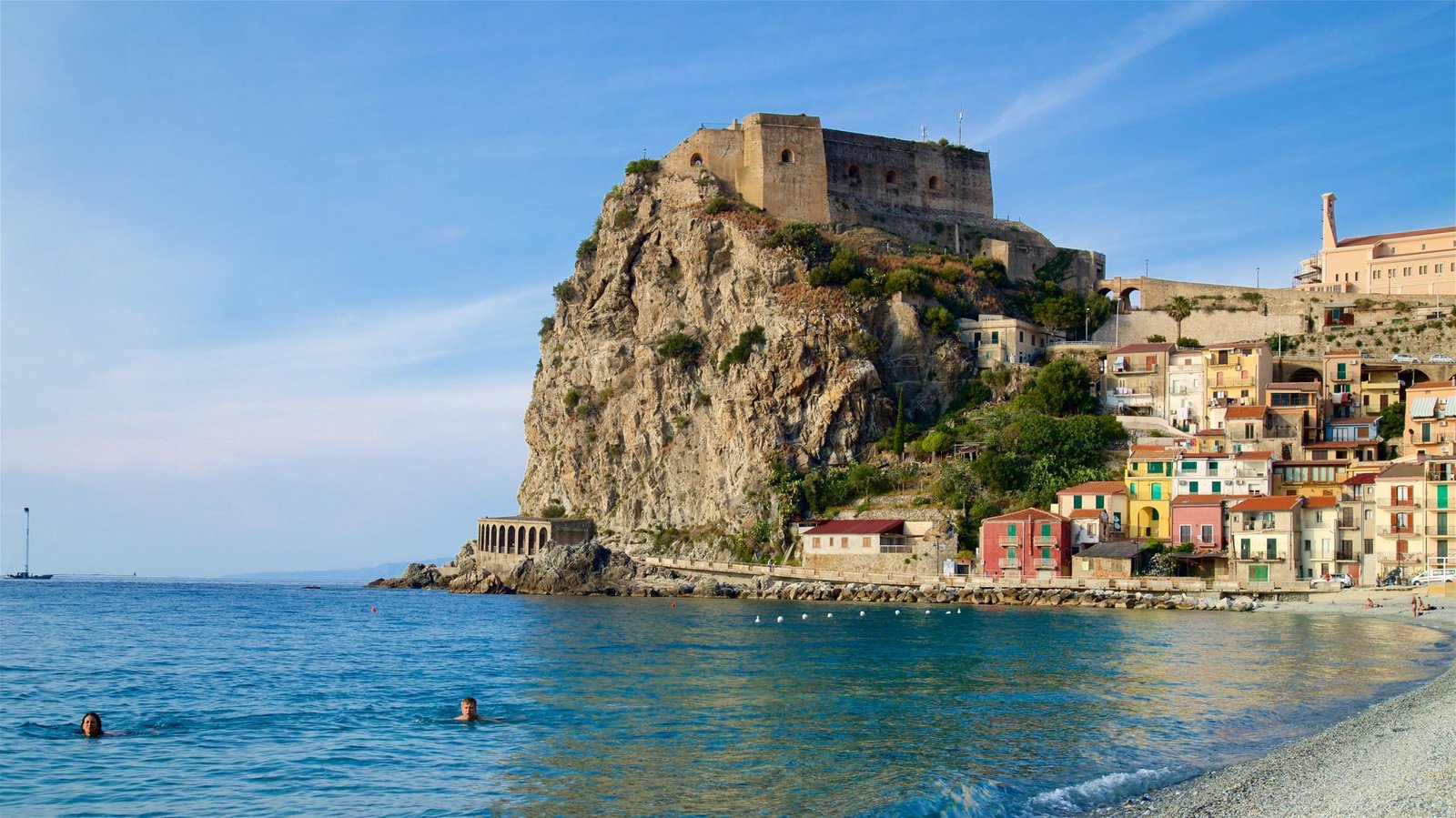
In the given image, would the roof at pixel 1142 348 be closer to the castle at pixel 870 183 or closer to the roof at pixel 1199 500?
the castle at pixel 870 183

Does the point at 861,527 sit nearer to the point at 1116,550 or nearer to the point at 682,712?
the point at 1116,550

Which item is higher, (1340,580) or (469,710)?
(1340,580)

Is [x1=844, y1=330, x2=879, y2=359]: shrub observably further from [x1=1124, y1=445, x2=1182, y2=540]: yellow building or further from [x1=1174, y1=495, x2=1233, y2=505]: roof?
[x1=1174, y1=495, x2=1233, y2=505]: roof

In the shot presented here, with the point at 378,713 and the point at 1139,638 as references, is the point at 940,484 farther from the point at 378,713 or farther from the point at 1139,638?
the point at 378,713

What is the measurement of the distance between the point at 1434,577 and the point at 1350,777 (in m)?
35.0

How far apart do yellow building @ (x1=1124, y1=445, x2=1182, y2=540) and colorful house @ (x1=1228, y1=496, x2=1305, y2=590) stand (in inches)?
150

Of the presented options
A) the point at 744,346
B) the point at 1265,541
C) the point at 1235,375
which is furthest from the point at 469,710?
the point at 1235,375

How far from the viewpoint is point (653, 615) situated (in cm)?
4819

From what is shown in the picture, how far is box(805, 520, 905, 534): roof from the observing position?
5741 centimetres

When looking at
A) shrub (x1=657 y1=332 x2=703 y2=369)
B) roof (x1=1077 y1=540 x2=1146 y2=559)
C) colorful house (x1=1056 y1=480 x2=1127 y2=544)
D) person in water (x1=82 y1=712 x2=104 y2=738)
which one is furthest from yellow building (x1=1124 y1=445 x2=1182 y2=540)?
person in water (x1=82 y1=712 x2=104 y2=738)

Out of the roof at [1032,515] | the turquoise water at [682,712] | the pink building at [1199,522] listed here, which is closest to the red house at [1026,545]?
the roof at [1032,515]

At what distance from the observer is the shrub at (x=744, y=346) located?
67081 mm

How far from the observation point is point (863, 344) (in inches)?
2584

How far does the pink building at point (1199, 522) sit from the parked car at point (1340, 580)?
4.10 meters
